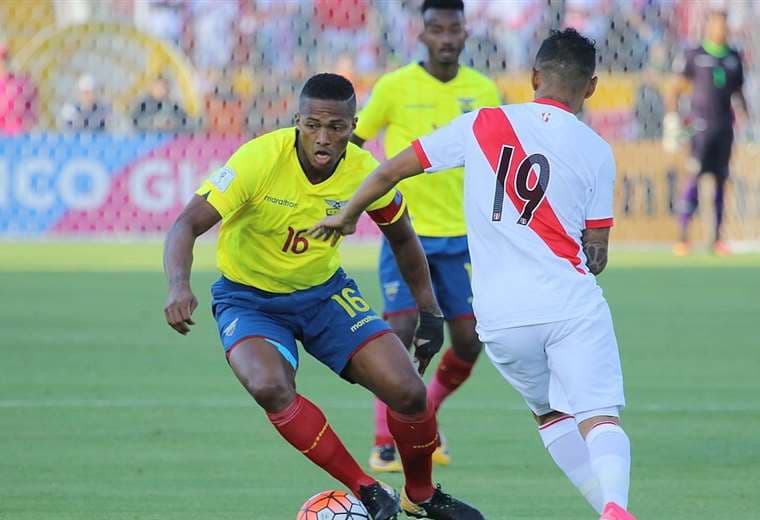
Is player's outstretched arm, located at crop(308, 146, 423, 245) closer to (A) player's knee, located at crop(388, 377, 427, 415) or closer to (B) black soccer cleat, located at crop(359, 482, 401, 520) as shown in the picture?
(A) player's knee, located at crop(388, 377, 427, 415)

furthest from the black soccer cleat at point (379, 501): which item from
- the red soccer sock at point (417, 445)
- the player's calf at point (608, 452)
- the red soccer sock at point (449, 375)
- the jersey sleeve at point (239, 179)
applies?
the red soccer sock at point (449, 375)

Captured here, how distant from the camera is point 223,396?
9531mm

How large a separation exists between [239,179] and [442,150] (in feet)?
3.16

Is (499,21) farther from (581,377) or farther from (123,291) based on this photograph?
(581,377)

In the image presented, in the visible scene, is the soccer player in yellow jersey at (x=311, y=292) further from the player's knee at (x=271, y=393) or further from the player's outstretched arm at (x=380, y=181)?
the player's outstretched arm at (x=380, y=181)

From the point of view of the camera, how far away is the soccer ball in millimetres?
5914

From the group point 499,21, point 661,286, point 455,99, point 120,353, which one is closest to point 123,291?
point 120,353

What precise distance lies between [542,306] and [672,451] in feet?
8.96

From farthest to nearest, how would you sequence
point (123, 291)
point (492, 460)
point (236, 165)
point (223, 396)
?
point (123, 291) → point (223, 396) → point (492, 460) → point (236, 165)

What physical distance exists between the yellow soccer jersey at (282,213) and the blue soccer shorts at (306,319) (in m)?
0.05

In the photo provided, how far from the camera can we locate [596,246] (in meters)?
5.56

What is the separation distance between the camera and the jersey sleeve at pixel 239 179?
6.08 m

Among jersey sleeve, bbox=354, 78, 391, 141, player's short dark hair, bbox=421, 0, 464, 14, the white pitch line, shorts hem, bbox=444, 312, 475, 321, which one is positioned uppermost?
player's short dark hair, bbox=421, 0, 464, 14

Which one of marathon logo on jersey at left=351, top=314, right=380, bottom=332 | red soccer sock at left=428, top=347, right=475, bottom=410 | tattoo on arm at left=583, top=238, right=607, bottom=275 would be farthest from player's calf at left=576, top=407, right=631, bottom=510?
red soccer sock at left=428, top=347, right=475, bottom=410
